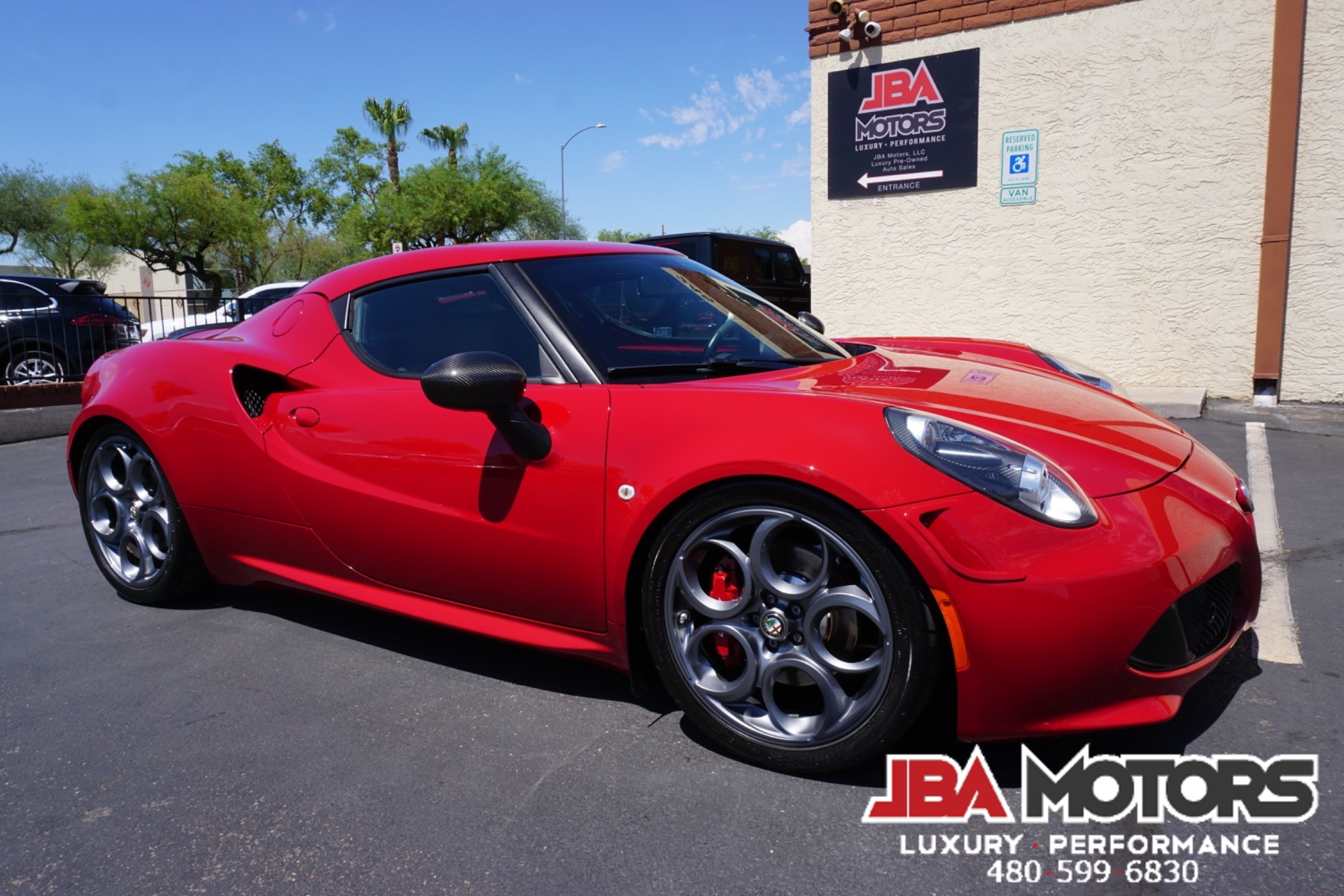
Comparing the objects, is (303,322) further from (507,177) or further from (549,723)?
(507,177)

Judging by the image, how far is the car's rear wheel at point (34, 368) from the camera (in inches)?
408

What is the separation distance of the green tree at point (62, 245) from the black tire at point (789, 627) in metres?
42.9

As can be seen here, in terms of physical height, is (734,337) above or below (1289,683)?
above

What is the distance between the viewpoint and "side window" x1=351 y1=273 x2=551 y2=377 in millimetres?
2814

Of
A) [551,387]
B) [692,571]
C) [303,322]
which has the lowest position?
[692,571]

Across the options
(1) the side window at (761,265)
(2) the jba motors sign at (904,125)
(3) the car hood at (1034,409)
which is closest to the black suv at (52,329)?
(1) the side window at (761,265)

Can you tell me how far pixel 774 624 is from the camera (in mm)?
2268

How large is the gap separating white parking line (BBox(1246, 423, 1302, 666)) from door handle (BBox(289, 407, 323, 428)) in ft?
9.61

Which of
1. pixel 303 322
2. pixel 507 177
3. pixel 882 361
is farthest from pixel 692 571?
pixel 507 177

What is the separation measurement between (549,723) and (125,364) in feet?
7.55

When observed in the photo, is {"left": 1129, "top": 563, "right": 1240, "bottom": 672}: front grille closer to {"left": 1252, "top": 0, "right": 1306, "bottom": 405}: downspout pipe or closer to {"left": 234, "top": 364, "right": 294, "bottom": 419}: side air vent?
{"left": 234, "top": 364, "right": 294, "bottom": 419}: side air vent

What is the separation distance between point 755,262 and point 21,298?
341 inches

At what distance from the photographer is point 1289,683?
2678 mm

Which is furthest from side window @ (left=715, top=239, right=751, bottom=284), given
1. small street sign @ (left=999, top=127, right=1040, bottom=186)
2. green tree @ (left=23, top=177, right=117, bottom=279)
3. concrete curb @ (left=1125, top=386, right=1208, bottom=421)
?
green tree @ (left=23, top=177, right=117, bottom=279)
